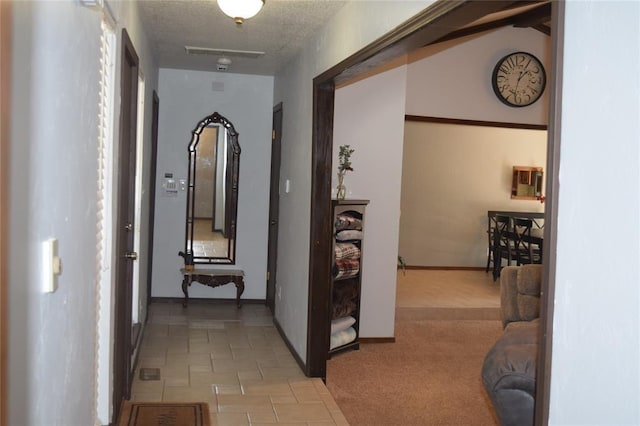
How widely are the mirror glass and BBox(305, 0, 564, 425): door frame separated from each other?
8.04 feet

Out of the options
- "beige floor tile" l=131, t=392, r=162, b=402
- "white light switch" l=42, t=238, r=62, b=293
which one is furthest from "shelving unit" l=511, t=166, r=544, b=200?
"white light switch" l=42, t=238, r=62, b=293

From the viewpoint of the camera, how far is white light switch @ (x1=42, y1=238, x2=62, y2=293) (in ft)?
5.33

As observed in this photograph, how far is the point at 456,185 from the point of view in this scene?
33.7 ft

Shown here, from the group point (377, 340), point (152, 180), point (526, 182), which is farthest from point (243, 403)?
point (526, 182)

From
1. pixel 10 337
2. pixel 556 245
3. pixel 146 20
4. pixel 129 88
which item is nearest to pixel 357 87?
pixel 146 20

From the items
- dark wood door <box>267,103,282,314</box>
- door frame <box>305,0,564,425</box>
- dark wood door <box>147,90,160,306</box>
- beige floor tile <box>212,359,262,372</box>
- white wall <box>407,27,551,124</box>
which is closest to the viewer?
door frame <box>305,0,564,425</box>

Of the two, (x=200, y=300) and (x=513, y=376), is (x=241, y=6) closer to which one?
(x=513, y=376)

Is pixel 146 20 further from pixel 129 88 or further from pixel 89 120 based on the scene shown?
pixel 89 120

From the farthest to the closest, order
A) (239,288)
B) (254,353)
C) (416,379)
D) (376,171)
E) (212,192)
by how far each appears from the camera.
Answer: (212,192) < (239,288) < (376,171) < (254,353) < (416,379)

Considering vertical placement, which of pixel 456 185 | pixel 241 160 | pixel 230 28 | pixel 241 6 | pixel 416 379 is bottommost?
pixel 416 379

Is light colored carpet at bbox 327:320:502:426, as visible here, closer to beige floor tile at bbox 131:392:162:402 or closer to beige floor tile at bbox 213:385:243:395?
beige floor tile at bbox 213:385:243:395

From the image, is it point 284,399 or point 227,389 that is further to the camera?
point 227,389

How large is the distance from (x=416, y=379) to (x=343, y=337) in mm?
776

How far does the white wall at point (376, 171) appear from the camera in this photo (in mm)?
5711
